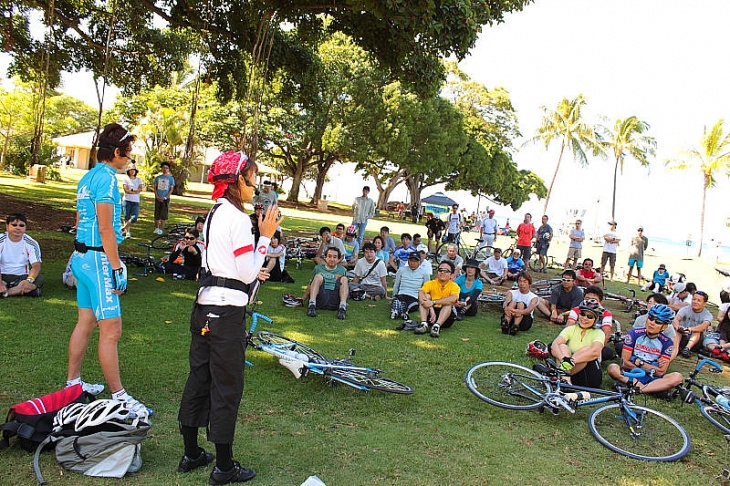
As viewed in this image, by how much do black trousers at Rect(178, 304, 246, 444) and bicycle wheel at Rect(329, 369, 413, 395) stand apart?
78.4 inches

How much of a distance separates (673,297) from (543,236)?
20.4ft

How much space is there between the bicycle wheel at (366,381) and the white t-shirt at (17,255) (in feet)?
15.7

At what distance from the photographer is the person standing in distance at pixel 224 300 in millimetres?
2926

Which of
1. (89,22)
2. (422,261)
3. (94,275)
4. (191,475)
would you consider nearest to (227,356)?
(191,475)

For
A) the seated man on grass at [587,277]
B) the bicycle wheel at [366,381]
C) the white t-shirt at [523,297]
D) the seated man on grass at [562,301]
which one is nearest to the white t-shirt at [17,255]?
the bicycle wheel at [366,381]

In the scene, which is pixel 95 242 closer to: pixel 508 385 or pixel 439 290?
pixel 508 385

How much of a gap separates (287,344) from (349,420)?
1322 mm

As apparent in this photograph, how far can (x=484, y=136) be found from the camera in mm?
44281

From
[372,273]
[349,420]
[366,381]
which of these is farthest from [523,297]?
[349,420]

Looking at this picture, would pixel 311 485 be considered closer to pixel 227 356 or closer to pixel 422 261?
pixel 227 356

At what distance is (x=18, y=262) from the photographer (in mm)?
7047

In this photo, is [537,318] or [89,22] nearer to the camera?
[537,318]

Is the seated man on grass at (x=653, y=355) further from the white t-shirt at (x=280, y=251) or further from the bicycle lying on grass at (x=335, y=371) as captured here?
the white t-shirt at (x=280, y=251)

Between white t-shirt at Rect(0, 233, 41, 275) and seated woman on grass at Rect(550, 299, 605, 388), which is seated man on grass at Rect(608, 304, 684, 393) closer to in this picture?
seated woman on grass at Rect(550, 299, 605, 388)
